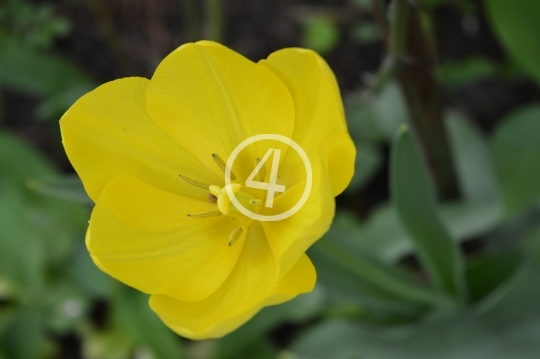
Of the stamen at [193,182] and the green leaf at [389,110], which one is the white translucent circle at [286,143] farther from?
the green leaf at [389,110]

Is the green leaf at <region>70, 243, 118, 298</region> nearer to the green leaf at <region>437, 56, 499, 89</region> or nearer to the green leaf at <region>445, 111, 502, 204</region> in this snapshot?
the green leaf at <region>445, 111, 502, 204</region>

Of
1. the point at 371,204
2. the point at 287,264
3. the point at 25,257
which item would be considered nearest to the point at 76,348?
the point at 25,257

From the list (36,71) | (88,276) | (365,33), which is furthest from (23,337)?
(365,33)

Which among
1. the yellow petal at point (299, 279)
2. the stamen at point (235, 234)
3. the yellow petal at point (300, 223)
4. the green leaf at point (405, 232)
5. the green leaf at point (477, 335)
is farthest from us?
the green leaf at point (405, 232)

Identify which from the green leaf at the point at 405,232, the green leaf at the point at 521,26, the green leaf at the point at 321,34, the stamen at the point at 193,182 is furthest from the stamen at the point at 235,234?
the green leaf at the point at 321,34

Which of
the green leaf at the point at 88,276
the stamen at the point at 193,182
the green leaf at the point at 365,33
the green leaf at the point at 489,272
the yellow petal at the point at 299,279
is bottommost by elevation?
the green leaf at the point at 88,276

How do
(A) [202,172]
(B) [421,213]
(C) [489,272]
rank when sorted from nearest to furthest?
(A) [202,172] < (B) [421,213] < (C) [489,272]

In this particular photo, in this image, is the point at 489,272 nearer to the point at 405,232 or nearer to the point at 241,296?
the point at 405,232
